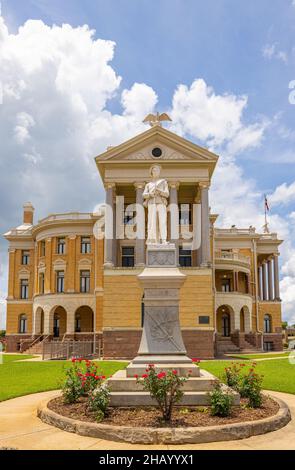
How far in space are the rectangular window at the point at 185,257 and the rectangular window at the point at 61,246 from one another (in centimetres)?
1453

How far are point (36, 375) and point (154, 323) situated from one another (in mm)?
10715

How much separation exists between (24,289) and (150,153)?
85.0 ft

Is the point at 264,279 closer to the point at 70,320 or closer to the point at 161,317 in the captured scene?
the point at 70,320

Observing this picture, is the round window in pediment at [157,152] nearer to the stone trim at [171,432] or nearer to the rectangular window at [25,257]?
the rectangular window at [25,257]

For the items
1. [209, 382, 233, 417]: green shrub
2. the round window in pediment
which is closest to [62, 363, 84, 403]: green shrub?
[209, 382, 233, 417]: green shrub

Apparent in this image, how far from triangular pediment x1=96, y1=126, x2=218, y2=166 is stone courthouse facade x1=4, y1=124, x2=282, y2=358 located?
0.08 metres

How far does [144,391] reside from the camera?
9.91 meters

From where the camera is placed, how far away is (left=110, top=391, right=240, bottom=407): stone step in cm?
957

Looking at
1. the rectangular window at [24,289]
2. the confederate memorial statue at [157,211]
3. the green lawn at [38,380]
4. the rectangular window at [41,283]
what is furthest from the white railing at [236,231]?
the confederate memorial statue at [157,211]

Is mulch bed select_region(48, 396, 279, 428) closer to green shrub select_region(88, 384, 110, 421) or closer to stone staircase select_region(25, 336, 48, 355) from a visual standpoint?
green shrub select_region(88, 384, 110, 421)

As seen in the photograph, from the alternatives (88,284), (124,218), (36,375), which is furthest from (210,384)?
(88,284)

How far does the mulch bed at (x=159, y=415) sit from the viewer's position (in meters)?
8.27

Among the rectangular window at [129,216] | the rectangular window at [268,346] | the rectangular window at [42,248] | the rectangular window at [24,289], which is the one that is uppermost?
the rectangular window at [129,216]

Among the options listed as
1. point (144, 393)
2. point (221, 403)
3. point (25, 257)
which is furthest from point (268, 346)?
point (221, 403)
